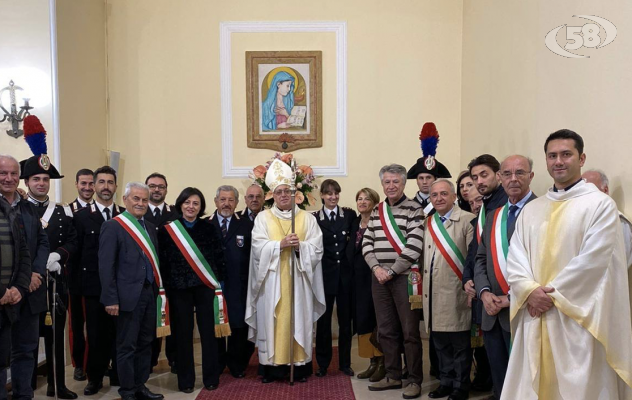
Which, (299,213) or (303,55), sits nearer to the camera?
(299,213)

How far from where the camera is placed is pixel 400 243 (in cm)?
439

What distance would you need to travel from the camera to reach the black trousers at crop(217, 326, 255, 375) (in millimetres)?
4855

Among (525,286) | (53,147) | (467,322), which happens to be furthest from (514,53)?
(53,147)

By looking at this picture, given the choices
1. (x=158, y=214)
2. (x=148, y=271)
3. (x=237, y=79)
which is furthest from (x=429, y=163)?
(x=237, y=79)

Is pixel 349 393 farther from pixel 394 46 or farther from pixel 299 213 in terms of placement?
pixel 394 46

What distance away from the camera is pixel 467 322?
4098mm

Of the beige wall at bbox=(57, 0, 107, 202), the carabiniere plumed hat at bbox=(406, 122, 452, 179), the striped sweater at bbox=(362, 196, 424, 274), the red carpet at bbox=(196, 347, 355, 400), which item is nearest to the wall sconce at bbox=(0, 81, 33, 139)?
the beige wall at bbox=(57, 0, 107, 202)

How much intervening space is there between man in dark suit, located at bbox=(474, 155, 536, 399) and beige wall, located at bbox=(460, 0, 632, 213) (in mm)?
528

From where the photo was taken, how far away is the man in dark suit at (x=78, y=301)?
461 centimetres

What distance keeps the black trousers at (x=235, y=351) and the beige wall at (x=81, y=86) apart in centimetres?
211

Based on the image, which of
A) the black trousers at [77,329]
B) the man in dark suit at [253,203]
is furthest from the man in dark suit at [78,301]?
the man in dark suit at [253,203]

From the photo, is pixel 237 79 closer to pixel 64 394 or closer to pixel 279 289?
pixel 279 289

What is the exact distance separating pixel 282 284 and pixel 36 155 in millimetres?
2092

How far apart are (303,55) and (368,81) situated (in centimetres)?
80
